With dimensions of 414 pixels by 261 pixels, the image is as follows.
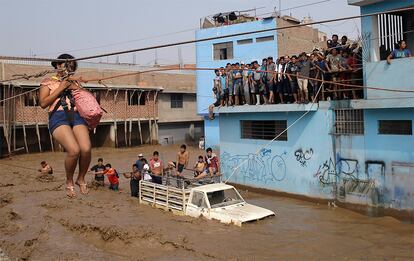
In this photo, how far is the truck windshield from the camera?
43.2 feet

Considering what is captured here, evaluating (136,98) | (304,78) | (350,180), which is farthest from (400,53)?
(136,98)

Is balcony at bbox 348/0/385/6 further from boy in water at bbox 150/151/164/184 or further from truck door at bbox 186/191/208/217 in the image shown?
boy in water at bbox 150/151/164/184

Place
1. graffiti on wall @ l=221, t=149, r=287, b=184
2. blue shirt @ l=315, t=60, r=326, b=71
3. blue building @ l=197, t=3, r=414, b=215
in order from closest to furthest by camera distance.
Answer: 1. blue building @ l=197, t=3, r=414, b=215
2. blue shirt @ l=315, t=60, r=326, b=71
3. graffiti on wall @ l=221, t=149, r=287, b=184

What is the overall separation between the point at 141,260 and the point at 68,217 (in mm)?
5512

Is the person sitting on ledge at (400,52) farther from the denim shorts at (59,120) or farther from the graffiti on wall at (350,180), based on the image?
the denim shorts at (59,120)

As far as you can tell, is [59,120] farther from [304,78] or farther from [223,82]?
[223,82]

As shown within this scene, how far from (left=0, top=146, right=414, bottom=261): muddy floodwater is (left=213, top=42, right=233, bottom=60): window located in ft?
48.8

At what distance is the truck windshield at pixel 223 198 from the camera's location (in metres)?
13.2

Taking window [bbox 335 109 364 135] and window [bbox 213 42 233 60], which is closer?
window [bbox 335 109 364 135]

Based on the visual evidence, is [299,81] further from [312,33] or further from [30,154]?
[30,154]

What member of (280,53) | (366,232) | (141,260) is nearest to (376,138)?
(366,232)

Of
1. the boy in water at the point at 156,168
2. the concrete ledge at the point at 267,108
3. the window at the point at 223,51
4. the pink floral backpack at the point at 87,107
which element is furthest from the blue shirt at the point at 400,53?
the window at the point at 223,51

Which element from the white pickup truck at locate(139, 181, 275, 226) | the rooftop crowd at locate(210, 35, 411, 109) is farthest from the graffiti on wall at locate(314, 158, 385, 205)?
the white pickup truck at locate(139, 181, 275, 226)

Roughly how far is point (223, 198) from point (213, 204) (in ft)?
1.58
